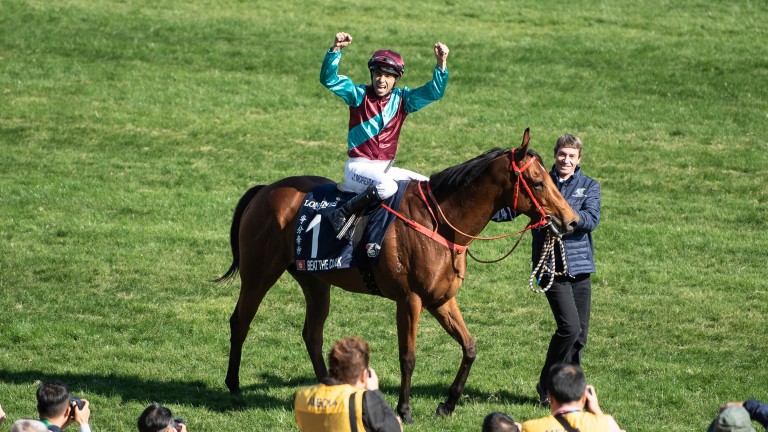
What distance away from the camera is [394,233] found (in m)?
8.82

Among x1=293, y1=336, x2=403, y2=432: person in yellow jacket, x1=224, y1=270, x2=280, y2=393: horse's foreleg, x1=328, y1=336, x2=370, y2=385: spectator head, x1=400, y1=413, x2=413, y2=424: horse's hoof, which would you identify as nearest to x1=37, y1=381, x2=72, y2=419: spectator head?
x1=293, y1=336, x2=403, y2=432: person in yellow jacket

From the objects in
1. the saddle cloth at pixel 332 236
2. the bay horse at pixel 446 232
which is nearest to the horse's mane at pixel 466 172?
the bay horse at pixel 446 232

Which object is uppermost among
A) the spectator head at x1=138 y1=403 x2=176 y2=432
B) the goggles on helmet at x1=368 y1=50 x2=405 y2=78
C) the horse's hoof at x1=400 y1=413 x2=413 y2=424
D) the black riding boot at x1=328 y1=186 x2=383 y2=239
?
the goggles on helmet at x1=368 y1=50 x2=405 y2=78

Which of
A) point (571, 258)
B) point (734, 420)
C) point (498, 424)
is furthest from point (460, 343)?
point (734, 420)

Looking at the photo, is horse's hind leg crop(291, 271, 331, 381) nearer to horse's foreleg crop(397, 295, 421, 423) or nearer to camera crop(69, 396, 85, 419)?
horse's foreleg crop(397, 295, 421, 423)

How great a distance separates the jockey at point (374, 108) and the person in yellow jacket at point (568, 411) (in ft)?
11.9

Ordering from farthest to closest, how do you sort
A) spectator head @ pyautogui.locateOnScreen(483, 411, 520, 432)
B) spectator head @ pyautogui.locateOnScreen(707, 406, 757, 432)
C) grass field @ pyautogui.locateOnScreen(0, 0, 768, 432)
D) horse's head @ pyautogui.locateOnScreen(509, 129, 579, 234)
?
1. grass field @ pyautogui.locateOnScreen(0, 0, 768, 432)
2. horse's head @ pyautogui.locateOnScreen(509, 129, 579, 234)
3. spectator head @ pyautogui.locateOnScreen(483, 411, 520, 432)
4. spectator head @ pyautogui.locateOnScreen(707, 406, 757, 432)

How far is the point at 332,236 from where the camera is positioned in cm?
899

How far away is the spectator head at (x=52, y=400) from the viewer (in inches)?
242

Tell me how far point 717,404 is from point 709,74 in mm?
12718

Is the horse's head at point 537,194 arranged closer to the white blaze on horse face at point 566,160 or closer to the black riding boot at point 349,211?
the white blaze on horse face at point 566,160

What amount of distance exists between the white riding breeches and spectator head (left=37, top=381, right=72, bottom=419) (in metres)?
3.45

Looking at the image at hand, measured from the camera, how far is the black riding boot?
884 centimetres

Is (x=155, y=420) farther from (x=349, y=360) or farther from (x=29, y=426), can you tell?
(x=349, y=360)
